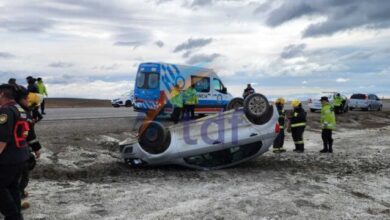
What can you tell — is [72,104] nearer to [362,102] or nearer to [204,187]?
[362,102]

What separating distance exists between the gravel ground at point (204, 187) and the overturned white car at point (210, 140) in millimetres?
275

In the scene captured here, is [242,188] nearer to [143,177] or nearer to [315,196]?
[315,196]

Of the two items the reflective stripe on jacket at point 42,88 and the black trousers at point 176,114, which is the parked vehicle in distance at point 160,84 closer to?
the black trousers at point 176,114

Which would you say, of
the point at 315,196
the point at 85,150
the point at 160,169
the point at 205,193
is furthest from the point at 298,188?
the point at 85,150

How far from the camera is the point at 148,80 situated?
1900cm

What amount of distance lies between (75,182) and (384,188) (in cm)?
581

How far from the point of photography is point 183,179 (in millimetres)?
8844

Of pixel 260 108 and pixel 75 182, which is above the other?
pixel 260 108

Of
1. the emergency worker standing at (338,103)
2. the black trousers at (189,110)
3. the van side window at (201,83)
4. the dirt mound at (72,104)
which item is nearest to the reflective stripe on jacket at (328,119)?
the black trousers at (189,110)

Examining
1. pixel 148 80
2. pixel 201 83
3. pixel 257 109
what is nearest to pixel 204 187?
pixel 257 109

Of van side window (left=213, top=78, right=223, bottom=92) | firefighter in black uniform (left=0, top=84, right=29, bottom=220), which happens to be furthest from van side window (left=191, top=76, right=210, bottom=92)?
firefighter in black uniform (left=0, top=84, right=29, bottom=220)

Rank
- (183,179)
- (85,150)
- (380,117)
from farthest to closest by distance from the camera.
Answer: (380,117) → (85,150) → (183,179)

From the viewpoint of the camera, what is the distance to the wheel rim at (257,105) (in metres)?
9.87

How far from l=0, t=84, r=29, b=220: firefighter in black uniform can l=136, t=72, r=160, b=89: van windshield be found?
13635mm
